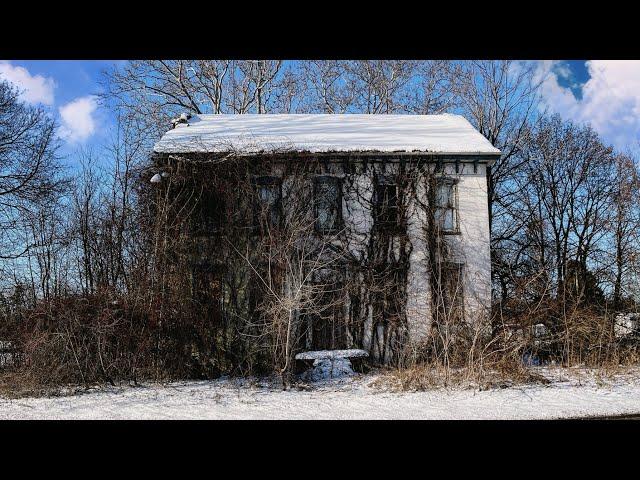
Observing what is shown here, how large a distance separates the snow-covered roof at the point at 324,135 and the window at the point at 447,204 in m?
1.02

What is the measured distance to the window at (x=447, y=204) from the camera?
15164mm

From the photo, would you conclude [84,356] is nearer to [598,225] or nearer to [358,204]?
[358,204]

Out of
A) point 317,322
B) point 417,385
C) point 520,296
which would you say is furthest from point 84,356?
point 520,296

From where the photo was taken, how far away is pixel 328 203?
15.0m

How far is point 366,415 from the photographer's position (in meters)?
8.43

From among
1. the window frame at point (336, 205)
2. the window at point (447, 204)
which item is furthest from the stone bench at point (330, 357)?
the window at point (447, 204)

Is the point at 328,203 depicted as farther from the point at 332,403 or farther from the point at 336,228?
the point at 332,403

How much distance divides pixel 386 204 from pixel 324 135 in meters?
3.34

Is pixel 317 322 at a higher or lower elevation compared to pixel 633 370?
higher

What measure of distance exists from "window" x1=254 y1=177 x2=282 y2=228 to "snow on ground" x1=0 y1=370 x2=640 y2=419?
4635 mm

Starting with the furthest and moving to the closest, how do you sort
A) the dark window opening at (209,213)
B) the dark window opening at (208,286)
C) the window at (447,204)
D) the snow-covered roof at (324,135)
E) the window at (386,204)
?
1. the window at (447,204)
2. the window at (386,204)
3. the snow-covered roof at (324,135)
4. the dark window opening at (209,213)
5. the dark window opening at (208,286)

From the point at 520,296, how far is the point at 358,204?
17.4ft

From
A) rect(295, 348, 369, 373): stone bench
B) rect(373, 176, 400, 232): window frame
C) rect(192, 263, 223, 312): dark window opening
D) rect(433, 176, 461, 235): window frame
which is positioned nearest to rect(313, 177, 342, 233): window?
rect(373, 176, 400, 232): window frame

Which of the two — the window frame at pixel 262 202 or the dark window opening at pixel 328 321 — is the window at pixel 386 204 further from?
Answer: the window frame at pixel 262 202
